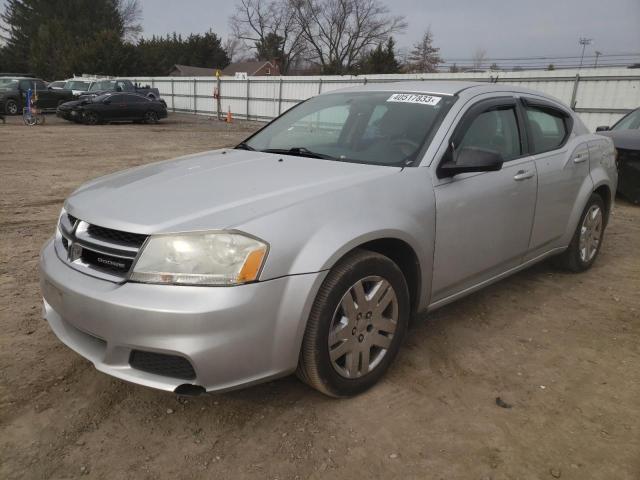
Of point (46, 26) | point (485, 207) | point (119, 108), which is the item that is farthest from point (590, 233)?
point (46, 26)

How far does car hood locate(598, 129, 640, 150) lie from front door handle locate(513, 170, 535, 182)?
15.5ft

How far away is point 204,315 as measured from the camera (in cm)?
199

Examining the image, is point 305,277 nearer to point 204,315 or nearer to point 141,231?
point 204,315

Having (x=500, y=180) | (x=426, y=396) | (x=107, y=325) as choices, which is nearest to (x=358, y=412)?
(x=426, y=396)

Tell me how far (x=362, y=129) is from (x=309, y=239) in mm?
1272

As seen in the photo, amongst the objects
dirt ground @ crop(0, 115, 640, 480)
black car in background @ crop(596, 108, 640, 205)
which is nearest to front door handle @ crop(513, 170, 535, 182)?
dirt ground @ crop(0, 115, 640, 480)

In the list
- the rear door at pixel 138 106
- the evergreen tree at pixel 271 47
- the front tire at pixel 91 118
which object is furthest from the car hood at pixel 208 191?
the evergreen tree at pixel 271 47

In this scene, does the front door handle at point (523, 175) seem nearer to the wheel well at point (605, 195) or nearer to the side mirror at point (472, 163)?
the side mirror at point (472, 163)

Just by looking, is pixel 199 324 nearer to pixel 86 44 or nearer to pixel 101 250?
pixel 101 250

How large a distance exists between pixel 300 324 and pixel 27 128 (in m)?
19.4

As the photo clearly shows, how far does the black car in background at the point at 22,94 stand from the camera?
2162 cm

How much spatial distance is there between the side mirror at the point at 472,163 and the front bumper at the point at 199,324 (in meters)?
1.09

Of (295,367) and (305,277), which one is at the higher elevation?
(305,277)

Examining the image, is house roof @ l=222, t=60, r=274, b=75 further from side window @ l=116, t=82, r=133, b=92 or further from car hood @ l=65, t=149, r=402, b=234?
car hood @ l=65, t=149, r=402, b=234
